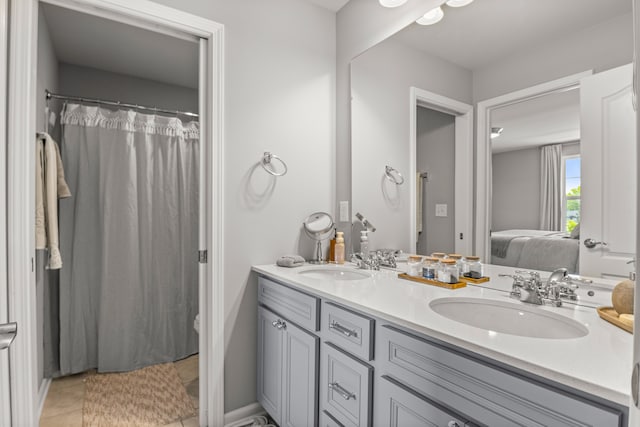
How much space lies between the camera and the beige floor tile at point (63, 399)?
191cm

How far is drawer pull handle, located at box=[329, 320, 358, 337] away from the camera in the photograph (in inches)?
45.5

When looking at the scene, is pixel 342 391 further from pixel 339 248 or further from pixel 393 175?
pixel 393 175

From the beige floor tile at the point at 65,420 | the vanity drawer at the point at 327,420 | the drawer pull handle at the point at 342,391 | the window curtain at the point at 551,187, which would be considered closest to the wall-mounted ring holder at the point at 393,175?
the window curtain at the point at 551,187

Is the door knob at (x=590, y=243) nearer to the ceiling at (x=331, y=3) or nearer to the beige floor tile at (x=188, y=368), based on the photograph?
the ceiling at (x=331, y=3)

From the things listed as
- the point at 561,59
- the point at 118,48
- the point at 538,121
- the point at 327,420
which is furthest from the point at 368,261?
the point at 118,48

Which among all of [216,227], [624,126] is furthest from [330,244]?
[624,126]

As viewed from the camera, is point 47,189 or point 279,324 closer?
point 279,324

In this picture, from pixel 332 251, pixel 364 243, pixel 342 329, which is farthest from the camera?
pixel 332 251

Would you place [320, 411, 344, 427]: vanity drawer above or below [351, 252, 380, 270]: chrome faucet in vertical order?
below

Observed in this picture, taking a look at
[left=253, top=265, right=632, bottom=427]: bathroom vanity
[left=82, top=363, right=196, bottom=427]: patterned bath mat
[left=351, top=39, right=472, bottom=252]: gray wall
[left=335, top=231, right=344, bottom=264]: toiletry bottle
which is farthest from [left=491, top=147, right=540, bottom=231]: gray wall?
[left=82, top=363, right=196, bottom=427]: patterned bath mat

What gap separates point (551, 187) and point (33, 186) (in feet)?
6.60

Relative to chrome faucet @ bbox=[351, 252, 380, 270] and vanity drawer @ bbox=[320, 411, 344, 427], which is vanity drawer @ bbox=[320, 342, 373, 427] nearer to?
vanity drawer @ bbox=[320, 411, 344, 427]

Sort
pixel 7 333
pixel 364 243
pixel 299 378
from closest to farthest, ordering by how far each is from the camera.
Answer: pixel 7 333
pixel 299 378
pixel 364 243

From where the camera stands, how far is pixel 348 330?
118 centimetres
